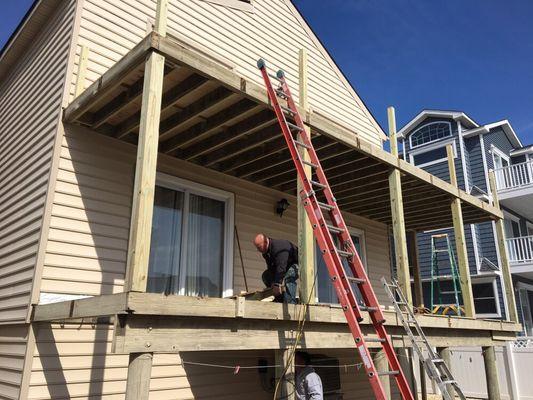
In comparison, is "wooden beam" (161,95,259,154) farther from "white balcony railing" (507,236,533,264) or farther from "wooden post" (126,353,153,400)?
"white balcony railing" (507,236,533,264)

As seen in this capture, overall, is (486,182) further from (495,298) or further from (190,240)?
(190,240)

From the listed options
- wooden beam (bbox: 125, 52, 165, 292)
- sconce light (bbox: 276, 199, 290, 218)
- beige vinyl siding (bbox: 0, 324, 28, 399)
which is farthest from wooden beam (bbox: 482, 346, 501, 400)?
beige vinyl siding (bbox: 0, 324, 28, 399)

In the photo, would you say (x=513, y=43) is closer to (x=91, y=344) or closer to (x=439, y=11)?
(x=439, y=11)

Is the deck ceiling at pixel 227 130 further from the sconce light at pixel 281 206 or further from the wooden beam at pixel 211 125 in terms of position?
the sconce light at pixel 281 206

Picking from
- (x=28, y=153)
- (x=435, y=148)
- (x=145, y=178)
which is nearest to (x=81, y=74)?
(x=28, y=153)

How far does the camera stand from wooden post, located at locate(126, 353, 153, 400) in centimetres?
325

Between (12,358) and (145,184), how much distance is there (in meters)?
3.10

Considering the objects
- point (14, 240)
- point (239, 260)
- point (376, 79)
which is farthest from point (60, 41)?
point (376, 79)

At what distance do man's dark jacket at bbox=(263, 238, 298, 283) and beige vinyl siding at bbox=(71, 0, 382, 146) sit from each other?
11.0 feet

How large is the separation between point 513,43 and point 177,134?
17876 mm

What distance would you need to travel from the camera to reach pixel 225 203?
730 centimetres

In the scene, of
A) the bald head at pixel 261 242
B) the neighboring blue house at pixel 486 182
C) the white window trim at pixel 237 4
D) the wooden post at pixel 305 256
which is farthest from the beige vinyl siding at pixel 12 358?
the neighboring blue house at pixel 486 182

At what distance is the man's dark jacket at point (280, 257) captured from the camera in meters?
5.18

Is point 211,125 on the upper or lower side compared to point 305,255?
upper
